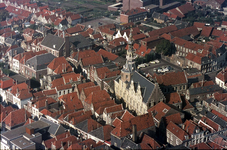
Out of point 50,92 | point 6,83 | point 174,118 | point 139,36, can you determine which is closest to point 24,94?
point 50,92

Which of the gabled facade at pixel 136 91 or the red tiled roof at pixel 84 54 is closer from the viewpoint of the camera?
the gabled facade at pixel 136 91

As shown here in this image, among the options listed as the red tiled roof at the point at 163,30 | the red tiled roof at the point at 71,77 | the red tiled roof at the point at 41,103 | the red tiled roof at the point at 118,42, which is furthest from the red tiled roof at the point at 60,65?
the red tiled roof at the point at 163,30

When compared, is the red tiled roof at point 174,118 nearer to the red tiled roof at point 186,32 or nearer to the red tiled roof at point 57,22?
the red tiled roof at point 186,32

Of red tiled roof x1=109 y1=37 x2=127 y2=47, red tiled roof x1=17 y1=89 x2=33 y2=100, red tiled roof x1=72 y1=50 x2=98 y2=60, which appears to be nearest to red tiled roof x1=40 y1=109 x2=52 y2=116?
red tiled roof x1=17 y1=89 x2=33 y2=100

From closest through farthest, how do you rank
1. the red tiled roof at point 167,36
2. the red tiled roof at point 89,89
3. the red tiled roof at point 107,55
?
the red tiled roof at point 89,89 → the red tiled roof at point 107,55 → the red tiled roof at point 167,36

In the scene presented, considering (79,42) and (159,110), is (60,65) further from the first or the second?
(159,110)

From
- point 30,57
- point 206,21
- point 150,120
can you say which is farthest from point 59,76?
point 206,21

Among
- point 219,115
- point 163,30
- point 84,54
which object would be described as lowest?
point 219,115
